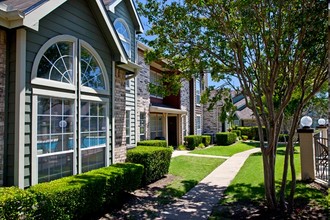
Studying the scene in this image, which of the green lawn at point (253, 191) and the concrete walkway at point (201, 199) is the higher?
the green lawn at point (253, 191)

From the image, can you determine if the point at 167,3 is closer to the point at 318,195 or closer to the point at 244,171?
the point at 318,195

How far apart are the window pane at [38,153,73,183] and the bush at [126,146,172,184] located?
9.94 ft

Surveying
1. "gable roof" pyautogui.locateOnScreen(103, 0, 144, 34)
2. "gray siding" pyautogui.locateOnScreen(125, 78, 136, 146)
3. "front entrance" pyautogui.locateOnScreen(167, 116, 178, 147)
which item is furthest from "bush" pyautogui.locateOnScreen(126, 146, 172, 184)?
"front entrance" pyautogui.locateOnScreen(167, 116, 178, 147)

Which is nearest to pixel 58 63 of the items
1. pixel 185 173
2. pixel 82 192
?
pixel 82 192

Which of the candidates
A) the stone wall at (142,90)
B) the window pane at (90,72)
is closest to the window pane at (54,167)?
the window pane at (90,72)

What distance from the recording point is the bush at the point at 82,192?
5324mm

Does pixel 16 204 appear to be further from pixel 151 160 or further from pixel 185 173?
pixel 185 173

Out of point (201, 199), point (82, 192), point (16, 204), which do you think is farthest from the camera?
point (201, 199)

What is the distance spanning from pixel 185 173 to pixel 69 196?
24.8 feet

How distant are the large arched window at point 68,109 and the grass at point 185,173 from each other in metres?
2.48

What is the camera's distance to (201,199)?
28.4 ft

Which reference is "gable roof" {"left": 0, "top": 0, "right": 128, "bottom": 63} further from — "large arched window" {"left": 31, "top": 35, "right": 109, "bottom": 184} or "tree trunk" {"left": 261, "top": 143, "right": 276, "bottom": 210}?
"tree trunk" {"left": 261, "top": 143, "right": 276, "bottom": 210}

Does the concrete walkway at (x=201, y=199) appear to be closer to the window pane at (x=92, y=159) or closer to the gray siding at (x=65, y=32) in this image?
the window pane at (x=92, y=159)

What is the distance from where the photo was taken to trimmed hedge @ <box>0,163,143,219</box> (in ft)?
15.7
